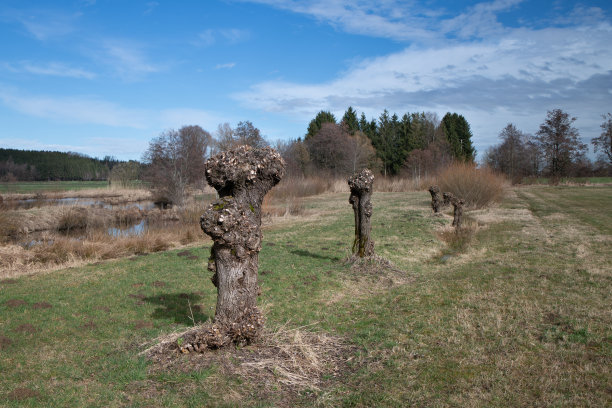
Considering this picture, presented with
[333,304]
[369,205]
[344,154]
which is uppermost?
[344,154]

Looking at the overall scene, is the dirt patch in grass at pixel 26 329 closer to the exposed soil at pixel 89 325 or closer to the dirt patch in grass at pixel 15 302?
the exposed soil at pixel 89 325

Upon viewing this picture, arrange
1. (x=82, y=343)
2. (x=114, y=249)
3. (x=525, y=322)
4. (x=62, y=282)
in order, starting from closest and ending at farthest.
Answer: (x=82, y=343)
(x=525, y=322)
(x=62, y=282)
(x=114, y=249)

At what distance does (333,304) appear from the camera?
277 inches

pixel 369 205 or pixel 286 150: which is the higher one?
pixel 286 150

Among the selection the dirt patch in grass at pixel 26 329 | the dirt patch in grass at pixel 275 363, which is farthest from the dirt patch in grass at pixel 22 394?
the dirt patch in grass at pixel 26 329

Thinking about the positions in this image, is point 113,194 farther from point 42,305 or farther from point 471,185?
point 42,305

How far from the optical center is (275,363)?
442 centimetres

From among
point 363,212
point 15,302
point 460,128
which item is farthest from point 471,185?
point 460,128

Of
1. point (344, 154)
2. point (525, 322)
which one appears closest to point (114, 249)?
point (525, 322)

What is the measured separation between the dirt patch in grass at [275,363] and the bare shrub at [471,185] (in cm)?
2002

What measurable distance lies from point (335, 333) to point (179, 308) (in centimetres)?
272

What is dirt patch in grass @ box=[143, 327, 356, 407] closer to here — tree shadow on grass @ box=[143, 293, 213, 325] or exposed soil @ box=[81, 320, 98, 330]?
tree shadow on grass @ box=[143, 293, 213, 325]

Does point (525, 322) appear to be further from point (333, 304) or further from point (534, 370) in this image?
point (333, 304)

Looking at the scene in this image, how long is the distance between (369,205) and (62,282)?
6594 mm
